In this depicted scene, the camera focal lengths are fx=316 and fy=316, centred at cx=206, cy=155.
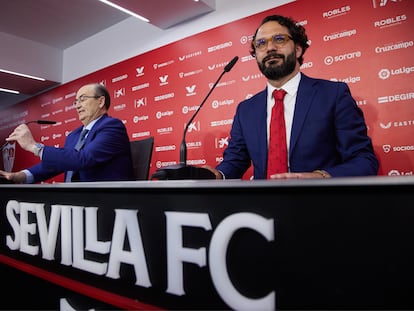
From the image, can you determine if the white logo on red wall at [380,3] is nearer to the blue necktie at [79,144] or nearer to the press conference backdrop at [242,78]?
the press conference backdrop at [242,78]

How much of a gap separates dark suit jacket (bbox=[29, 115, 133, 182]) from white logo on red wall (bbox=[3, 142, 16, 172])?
12.1 feet

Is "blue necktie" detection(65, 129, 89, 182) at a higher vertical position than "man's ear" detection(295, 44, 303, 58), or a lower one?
lower

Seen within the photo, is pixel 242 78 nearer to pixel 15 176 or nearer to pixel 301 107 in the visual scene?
pixel 301 107

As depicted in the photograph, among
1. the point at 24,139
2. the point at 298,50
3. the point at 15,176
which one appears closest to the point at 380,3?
the point at 298,50

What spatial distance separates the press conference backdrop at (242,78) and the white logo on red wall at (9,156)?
50.5 inches

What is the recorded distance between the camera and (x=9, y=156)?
5199 mm

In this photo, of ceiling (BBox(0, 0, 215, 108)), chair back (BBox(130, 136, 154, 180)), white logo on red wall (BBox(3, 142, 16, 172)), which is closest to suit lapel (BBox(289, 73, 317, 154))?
chair back (BBox(130, 136, 154, 180))

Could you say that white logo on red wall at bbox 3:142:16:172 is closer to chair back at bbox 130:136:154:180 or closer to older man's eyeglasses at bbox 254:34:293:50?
chair back at bbox 130:136:154:180

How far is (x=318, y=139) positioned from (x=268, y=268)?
2.90 feet

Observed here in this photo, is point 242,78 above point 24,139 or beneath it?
above

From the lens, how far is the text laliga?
0.56 meters

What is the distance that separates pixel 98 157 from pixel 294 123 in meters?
1.07

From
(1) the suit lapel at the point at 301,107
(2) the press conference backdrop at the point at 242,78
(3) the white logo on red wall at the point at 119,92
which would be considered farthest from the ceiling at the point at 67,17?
(1) the suit lapel at the point at 301,107

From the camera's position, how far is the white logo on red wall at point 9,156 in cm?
511
